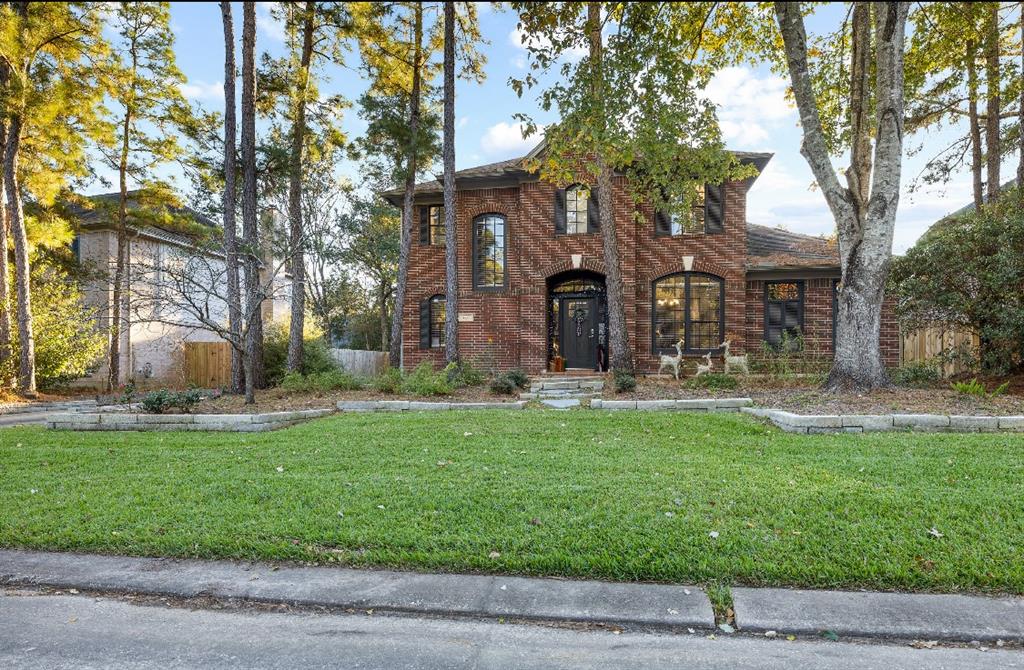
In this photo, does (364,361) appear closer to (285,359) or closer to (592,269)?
(285,359)

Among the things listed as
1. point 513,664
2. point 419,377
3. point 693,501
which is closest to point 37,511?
point 513,664

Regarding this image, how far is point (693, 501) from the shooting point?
4.11 meters

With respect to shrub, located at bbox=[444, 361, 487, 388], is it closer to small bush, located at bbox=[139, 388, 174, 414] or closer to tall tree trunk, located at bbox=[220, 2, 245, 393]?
tall tree trunk, located at bbox=[220, 2, 245, 393]

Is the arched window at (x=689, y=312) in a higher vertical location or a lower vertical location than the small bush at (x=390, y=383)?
higher

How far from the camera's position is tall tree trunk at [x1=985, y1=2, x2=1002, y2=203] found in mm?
11172

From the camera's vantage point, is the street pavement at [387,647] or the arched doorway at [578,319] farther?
the arched doorway at [578,319]

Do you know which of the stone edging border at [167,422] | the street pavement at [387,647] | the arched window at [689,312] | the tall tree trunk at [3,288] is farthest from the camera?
the arched window at [689,312]

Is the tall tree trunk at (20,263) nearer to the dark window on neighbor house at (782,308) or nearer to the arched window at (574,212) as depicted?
the arched window at (574,212)

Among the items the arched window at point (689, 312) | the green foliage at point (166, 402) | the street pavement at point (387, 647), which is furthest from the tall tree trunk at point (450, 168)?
the street pavement at point (387, 647)

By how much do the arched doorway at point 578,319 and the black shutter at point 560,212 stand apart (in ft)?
4.09

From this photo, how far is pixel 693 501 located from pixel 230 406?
28.1ft

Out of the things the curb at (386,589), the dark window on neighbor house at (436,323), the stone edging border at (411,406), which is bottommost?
the curb at (386,589)

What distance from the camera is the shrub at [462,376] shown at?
1169cm

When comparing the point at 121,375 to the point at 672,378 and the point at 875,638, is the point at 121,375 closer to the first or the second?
the point at 672,378
